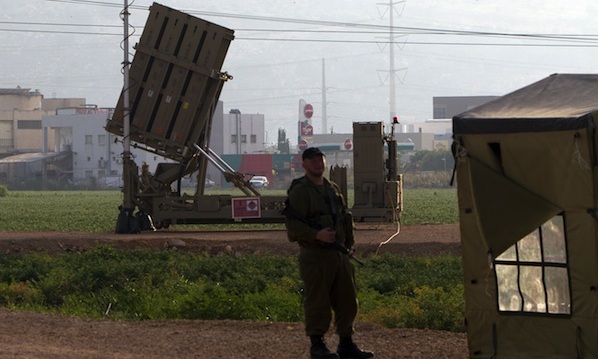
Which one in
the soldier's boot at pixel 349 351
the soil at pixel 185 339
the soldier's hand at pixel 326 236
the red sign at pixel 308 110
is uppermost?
the red sign at pixel 308 110

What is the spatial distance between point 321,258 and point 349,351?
89 cm

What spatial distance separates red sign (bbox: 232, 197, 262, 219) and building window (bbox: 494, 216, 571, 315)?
2030cm

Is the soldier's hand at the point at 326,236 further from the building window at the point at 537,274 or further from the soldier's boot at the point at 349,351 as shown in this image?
the building window at the point at 537,274

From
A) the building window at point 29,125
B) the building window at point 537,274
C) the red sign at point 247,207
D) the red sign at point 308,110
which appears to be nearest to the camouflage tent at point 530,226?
the building window at point 537,274

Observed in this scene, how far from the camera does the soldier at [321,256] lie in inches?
441

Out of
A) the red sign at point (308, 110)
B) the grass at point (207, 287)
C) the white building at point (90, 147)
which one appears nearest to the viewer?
the grass at point (207, 287)

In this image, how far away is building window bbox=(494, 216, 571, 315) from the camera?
1006 centimetres

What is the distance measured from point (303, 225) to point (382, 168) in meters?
19.8

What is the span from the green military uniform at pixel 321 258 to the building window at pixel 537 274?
1.58 meters

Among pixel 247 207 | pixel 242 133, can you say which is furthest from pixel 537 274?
pixel 242 133

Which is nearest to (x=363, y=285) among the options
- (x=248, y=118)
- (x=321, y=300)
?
(x=321, y=300)

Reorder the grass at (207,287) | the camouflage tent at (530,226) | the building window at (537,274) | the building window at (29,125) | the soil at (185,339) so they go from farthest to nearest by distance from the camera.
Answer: the building window at (29,125) < the grass at (207,287) < the soil at (185,339) < the building window at (537,274) < the camouflage tent at (530,226)

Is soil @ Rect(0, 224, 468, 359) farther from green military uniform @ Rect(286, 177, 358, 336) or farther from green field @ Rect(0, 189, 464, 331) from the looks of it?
green field @ Rect(0, 189, 464, 331)

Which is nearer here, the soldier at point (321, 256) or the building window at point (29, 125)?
the soldier at point (321, 256)
